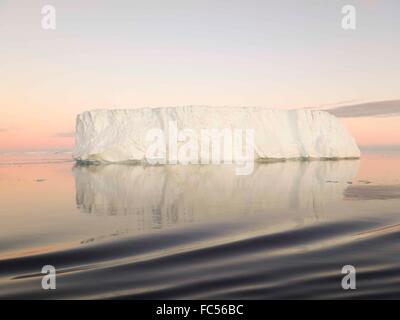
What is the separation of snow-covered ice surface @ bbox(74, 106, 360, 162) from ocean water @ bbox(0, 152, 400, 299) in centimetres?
2626

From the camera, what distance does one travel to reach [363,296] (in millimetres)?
4973

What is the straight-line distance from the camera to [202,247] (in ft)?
25.0

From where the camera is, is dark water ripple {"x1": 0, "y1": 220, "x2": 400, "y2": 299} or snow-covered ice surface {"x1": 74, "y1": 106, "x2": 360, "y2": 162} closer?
dark water ripple {"x1": 0, "y1": 220, "x2": 400, "y2": 299}

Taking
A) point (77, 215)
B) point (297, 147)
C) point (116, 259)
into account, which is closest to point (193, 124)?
point (297, 147)

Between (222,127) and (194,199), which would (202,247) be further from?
(222,127)

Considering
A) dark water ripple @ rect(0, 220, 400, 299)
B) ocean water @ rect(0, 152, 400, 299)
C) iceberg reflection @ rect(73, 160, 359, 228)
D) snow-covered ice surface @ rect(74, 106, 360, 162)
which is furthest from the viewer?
snow-covered ice surface @ rect(74, 106, 360, 162)

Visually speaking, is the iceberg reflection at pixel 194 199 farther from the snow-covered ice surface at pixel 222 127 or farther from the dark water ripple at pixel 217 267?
the snow-covered ice surface at pixel 222 127

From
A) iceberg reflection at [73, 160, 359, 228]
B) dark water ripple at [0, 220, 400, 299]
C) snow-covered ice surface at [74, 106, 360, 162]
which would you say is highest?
snow-covered ice surface at [74, 106, 360, 162]

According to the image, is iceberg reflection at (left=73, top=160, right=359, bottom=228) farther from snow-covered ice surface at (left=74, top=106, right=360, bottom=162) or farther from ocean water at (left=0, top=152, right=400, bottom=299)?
snow-covered ice surface at (left=74, top=106, right=360, bottom=162)

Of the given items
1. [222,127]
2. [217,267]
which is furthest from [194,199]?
[222,127]

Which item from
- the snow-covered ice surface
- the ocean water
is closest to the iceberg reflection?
the ocean water

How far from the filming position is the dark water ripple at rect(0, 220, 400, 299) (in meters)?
5.16

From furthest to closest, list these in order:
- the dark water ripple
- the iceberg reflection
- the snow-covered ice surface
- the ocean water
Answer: the snow-covered ice surface
the iceberg reflection
the ocean water
the dark water ripple
